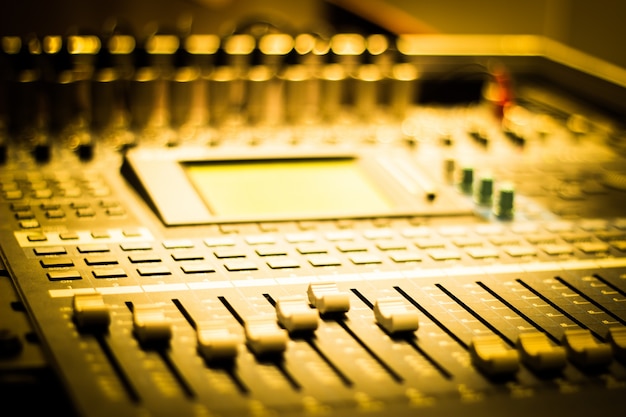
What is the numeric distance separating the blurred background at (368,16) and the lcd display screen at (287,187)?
207cm

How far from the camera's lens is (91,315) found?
1.27 m

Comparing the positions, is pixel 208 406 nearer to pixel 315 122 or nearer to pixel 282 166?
pixel 282 166

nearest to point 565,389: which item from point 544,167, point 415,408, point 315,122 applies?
point 415,408

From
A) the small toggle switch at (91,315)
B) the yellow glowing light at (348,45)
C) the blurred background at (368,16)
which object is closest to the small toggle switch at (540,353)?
the small toggle switch at (91,315)

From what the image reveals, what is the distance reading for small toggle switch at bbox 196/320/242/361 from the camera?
1201 millimetres

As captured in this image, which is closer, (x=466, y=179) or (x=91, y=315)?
(x=91, y=315)

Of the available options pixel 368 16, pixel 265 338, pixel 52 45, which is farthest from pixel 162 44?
pixel 368 16

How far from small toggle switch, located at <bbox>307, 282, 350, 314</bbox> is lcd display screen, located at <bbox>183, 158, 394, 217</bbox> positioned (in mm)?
389

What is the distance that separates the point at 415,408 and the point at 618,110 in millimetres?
1483

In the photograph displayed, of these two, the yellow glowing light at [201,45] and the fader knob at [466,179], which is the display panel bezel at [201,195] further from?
the yellow glowing light at [201,45]

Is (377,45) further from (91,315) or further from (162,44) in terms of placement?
(91,315)

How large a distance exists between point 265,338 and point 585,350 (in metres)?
0.43

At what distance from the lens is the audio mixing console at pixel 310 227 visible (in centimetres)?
120

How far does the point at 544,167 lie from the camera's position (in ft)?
7.11
